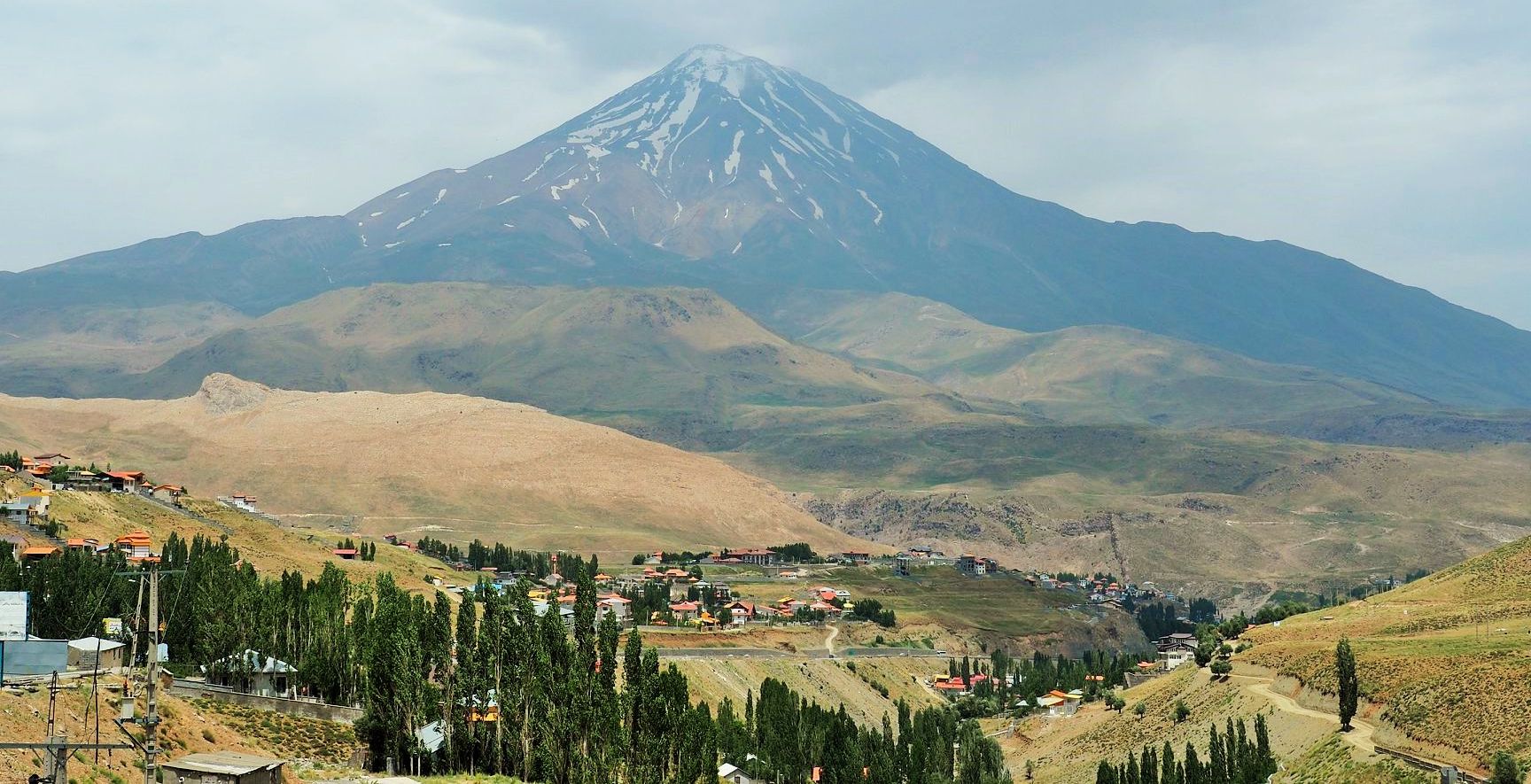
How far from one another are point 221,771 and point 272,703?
74.2 feet

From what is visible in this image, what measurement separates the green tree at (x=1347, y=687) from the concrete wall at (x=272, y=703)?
4407 centimetres

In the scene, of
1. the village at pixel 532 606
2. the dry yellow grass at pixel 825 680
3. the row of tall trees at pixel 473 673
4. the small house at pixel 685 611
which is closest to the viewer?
the village at pixel 532 606

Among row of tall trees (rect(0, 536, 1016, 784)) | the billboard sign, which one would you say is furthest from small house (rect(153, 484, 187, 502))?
the billboard sign

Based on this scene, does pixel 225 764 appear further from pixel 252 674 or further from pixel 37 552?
pixel 37 552

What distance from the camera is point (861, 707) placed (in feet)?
388

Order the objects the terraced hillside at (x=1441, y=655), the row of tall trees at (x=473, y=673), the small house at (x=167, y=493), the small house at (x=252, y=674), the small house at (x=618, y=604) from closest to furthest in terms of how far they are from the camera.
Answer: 1. the row of tall trees at (x=473, y=673)
2. the small house at (x=252, y=674)
3. the terraced hillside at (x=1441, y=655)
4. the small house at (x=618, y=604)
5. the small house at (x=167, y=493)

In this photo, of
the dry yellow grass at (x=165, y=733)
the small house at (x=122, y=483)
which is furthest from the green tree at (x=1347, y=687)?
the small house at (x=122, y=483)

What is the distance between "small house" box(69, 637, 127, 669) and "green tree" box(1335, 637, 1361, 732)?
173 ft

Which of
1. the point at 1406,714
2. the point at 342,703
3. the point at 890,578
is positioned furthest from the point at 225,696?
the point at 890,578

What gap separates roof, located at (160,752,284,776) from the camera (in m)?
42.2

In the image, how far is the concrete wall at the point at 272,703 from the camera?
6275cm

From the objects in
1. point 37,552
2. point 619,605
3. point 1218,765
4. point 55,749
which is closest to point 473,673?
point 55,749

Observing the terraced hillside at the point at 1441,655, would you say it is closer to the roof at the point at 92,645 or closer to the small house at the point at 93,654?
the small house at the point at 93,654

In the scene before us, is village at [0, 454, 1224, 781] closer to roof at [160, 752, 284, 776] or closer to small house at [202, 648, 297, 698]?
→ small house at [202, 648, 297, 698]
